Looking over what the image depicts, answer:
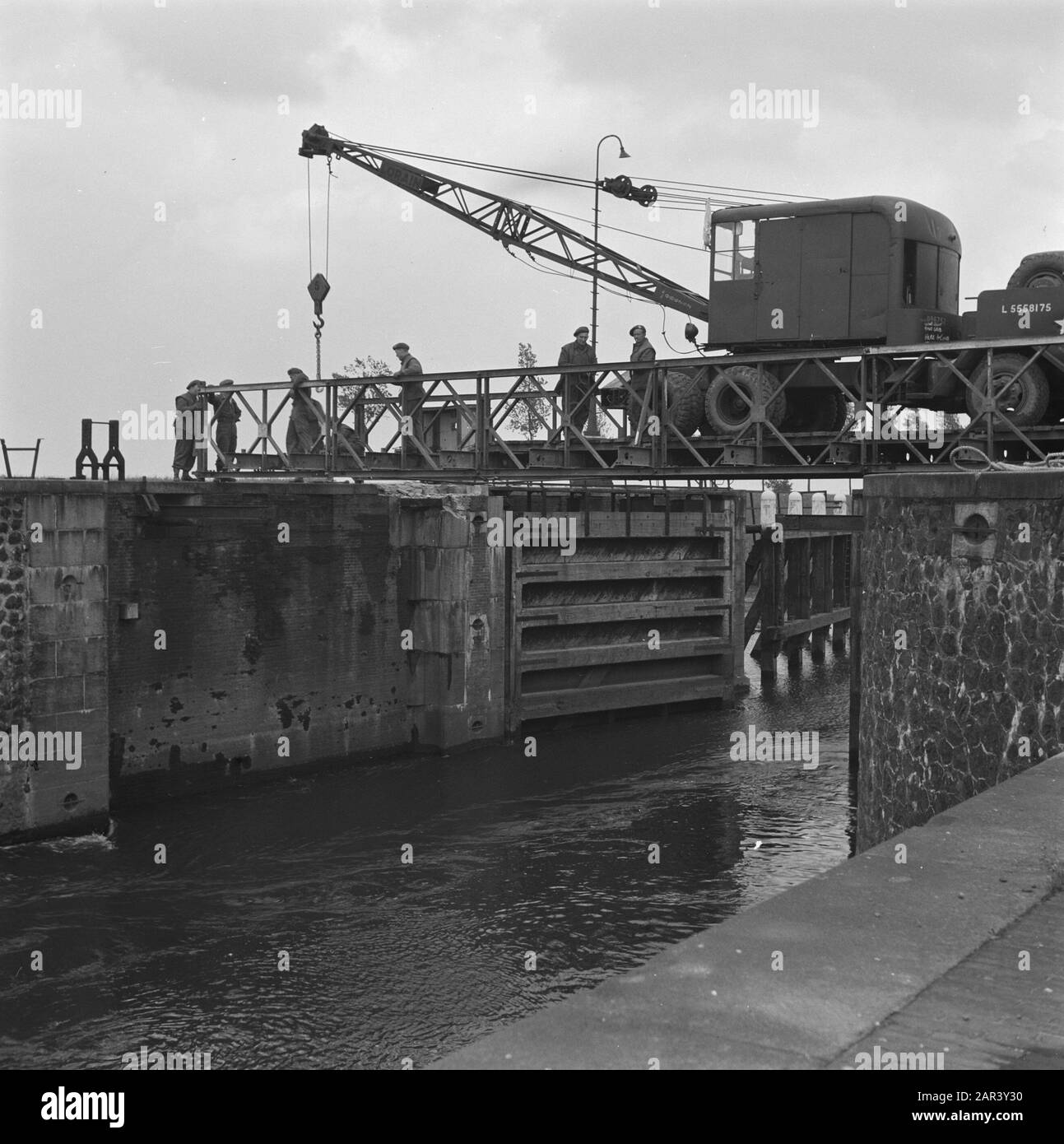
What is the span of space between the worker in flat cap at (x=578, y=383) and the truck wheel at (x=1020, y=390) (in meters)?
5.52

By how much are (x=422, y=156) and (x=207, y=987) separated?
23.1 meters

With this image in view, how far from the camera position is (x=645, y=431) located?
752 inches

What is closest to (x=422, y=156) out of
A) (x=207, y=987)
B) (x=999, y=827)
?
(x=207, y=987)

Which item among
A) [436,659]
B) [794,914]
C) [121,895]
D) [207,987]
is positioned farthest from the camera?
[436,659]

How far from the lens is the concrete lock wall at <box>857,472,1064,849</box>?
8.55 m

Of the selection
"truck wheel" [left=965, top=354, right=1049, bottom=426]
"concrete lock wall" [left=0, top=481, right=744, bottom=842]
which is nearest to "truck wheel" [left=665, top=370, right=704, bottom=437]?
"concrete lock wall" [left=0, top=481, right=744, bottom=842]

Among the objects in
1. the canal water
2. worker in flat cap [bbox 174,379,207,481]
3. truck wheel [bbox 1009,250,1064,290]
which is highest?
truck wheel [bbox 1009,250,1064,290]

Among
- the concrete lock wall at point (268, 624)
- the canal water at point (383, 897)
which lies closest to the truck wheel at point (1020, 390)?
the canal water at point (383, 897)

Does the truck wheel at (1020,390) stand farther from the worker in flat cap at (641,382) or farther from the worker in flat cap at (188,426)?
the worker in flat cap at (188,426)

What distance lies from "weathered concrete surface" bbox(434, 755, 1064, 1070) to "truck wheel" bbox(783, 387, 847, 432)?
1505cm

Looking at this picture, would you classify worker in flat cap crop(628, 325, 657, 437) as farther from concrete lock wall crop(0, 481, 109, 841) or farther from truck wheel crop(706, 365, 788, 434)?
concrete lock wall crop(0, 481, 109, 841)

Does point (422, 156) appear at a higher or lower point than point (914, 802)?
higher

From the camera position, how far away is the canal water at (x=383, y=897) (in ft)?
34.7
